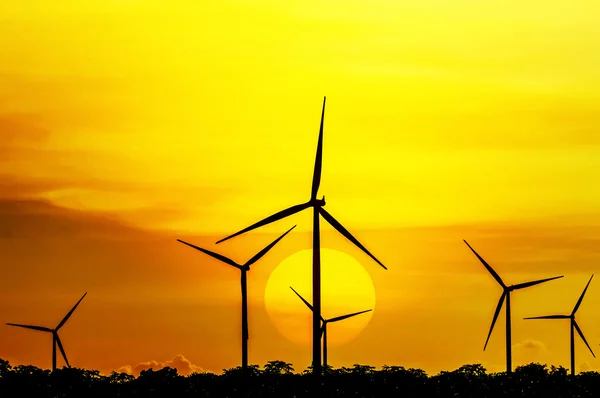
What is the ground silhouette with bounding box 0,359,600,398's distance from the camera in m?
173

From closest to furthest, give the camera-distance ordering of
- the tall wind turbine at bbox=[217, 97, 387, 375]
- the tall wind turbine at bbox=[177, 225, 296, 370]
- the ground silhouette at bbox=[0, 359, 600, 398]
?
the tall wind turbine at bbox=[217, 97, 387, 375], the tall wind turbine at bbox=[177, 225, 296, 370], the ground silhouette at bbox=[0, 359, 600, 398]

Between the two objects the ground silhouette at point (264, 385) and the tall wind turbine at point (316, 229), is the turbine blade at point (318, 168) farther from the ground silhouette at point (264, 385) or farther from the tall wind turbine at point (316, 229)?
the ground silhouette at point (264, 385)

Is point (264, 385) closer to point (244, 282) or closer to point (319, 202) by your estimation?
point (244, 282)

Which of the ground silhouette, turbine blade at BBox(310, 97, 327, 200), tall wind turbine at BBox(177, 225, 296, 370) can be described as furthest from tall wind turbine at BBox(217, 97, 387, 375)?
the ground silhouette

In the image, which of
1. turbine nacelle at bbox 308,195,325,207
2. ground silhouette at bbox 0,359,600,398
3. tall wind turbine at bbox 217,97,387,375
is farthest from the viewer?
ground silhouette at bbox 0,359,600,398

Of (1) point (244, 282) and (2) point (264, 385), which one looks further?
(2) point (264, 385)

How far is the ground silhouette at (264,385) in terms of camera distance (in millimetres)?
173375

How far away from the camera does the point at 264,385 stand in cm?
18100

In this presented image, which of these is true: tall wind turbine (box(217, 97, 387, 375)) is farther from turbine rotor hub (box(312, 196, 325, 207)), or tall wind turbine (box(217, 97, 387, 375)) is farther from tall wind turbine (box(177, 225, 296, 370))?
tall wind turbine (box(177, 225, 296, 370))

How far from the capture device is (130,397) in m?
171

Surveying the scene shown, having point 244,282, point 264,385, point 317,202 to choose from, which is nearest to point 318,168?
point 317,202

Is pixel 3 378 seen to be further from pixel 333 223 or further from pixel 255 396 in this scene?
pixel 333 223

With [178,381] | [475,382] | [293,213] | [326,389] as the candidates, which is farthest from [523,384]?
[293,213]

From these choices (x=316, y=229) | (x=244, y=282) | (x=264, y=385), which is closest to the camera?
(x=316, y=229)
